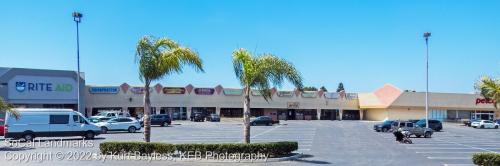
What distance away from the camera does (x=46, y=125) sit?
3353 cm

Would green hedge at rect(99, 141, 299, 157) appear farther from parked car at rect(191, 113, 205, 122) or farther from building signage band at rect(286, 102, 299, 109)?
building signage band at rect(286, 102, 299, 109)

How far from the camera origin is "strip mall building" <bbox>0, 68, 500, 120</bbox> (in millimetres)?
59875

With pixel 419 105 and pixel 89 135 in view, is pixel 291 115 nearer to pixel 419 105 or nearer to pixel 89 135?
pixel 419 105

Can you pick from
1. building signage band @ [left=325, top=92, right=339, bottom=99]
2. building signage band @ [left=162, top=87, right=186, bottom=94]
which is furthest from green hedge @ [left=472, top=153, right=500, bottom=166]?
building signage band @ [left=325, top=92, right=339, bottom=99]

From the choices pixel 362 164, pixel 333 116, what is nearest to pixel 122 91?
pixel 333 116

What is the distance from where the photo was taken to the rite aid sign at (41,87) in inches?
2304

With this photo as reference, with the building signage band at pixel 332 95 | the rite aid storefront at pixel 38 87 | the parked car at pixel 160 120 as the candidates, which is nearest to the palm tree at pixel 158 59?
the parked car at pixel 160 120

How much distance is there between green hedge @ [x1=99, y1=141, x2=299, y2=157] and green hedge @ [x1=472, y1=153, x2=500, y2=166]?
23.8 ft

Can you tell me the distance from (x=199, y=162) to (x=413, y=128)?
2697cm

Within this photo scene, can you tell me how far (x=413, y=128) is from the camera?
43.1m

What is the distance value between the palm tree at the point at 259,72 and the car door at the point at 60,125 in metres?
16.4

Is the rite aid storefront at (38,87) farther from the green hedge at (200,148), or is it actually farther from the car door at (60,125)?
the green hedge at (200,148)

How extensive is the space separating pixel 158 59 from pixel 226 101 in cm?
5682

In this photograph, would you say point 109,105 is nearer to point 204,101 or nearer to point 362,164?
point 204,101
